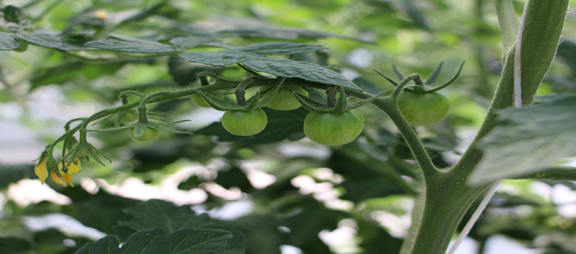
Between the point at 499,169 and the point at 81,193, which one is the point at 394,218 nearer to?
the point at 81,193

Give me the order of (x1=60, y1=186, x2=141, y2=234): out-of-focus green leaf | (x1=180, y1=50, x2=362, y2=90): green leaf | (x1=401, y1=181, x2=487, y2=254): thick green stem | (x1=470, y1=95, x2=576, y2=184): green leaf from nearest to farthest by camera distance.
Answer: (x1=470, y1=95, x2=576, y2=184): green leaf, (x1=180, y1=50, x2=362, y2=90): green leaf, (x1=401, y1=181, x2=487, y2=254): thick green stem, (x1=60, y1=186, x2=141, y2=234): out-of-focus green leaf

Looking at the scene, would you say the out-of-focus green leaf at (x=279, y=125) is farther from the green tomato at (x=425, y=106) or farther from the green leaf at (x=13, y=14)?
the green leaf at (x=13, y=14)

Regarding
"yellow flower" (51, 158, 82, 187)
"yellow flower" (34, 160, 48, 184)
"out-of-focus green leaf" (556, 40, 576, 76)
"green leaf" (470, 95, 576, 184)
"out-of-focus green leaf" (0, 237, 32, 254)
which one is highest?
A: "out-of-focus green leaf" (556, 40, 576, 76)

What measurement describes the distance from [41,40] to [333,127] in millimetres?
312

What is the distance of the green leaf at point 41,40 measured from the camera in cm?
38

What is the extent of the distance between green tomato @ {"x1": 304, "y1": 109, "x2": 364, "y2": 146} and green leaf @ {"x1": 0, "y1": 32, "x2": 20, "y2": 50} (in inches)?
11.1

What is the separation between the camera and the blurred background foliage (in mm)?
596

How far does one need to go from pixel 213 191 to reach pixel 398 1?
0.64 metres

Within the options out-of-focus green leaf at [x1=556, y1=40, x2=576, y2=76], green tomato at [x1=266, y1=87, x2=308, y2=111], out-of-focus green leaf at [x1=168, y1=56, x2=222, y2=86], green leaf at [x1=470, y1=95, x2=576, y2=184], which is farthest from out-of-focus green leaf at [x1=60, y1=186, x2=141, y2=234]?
out-of-focus green leaf at [x1=556, y1=40, x2=576, y2=76]

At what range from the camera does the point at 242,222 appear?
677 mm

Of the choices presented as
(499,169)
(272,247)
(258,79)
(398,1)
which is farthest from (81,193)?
(398,1)

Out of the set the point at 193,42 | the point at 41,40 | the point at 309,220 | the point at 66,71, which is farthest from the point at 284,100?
the point at 66,71

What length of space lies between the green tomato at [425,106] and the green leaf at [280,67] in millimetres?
115

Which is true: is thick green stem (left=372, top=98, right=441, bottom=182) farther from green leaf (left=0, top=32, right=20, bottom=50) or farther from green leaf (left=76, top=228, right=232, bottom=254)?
green leaf (left=0, top=32, right=20, bottom=50)
